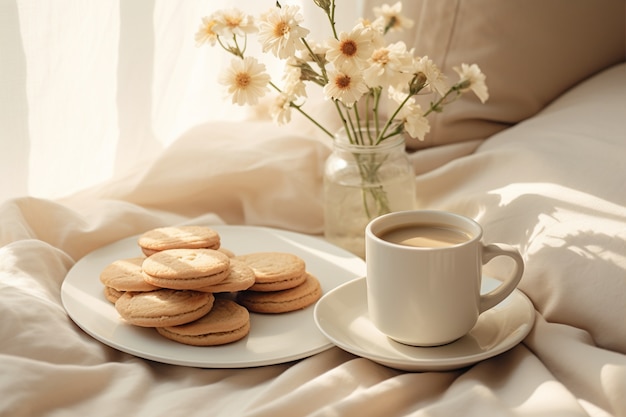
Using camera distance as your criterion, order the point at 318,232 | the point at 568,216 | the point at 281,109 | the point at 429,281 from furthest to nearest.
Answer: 1. the point at 318,232
2. the point at 281,109
3. the point at 568,216
4. the point at 429,281

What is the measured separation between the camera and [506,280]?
0.83 m

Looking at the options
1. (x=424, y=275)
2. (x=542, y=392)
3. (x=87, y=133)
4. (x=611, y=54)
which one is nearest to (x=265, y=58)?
(x=87, y=133)

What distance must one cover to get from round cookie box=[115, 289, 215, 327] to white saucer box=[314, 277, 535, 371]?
0.40ft

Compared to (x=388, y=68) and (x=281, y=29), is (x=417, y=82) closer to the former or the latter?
(x=388, y=68)

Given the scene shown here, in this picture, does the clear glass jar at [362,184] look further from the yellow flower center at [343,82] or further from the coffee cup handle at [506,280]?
the coffee cup handle at [506,280]

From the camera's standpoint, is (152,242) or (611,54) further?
(611,54)

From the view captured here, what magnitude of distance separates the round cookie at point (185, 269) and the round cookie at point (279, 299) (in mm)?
63

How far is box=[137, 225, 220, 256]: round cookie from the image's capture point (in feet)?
3.10

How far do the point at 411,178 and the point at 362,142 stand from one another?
0.27 ft

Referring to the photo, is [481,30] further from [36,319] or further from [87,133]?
[36,319]

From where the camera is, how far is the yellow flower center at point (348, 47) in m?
0.90

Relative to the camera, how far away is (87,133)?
1.19 metres

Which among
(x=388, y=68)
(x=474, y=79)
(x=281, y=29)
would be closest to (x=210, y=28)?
(x=281, y=29)

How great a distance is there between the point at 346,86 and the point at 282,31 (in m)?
0.09
